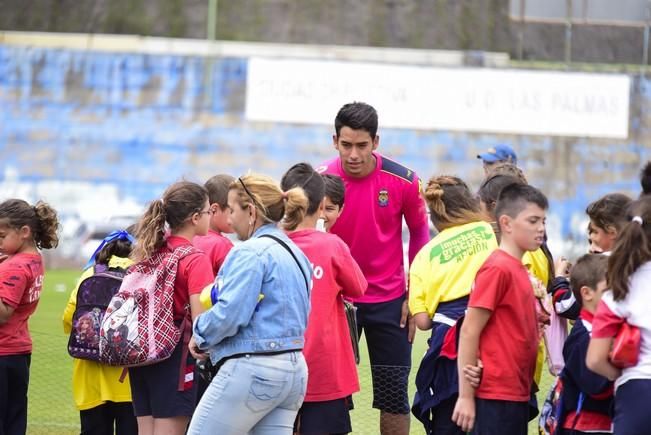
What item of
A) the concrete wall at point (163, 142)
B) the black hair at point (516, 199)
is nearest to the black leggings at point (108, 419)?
the black hair at point (516, 199)

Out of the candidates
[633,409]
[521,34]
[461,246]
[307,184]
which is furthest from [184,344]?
[521,34]

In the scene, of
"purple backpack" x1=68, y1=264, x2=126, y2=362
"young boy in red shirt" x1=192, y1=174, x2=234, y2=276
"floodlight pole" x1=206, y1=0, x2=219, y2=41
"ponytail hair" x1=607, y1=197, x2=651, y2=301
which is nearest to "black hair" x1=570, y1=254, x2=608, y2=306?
"ponytail hair" x1=607, y1=197, x2=651, y2=301

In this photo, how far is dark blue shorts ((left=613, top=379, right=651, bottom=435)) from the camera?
4.34 meters

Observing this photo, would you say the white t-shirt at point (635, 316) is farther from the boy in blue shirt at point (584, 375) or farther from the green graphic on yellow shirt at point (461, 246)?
the green graphic on yellow shirt at point (461, 246)

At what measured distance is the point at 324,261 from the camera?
5555 mm

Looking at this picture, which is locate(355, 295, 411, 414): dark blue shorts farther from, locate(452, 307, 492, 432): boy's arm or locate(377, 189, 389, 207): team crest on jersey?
locate(452, 307, 492, 432): boy's arm

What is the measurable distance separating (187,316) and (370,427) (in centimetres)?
284

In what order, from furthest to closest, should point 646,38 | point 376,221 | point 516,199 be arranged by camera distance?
point 646,38
point 376,221
point 516,199

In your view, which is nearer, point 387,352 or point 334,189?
point 334,189

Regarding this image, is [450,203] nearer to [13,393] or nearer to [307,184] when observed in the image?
[307,184]

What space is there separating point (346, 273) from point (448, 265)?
0.62 metres

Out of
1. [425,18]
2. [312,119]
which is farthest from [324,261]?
[425,18]

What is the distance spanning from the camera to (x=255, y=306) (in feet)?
15.6

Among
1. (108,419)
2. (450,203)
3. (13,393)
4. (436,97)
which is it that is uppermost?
(436,97)
